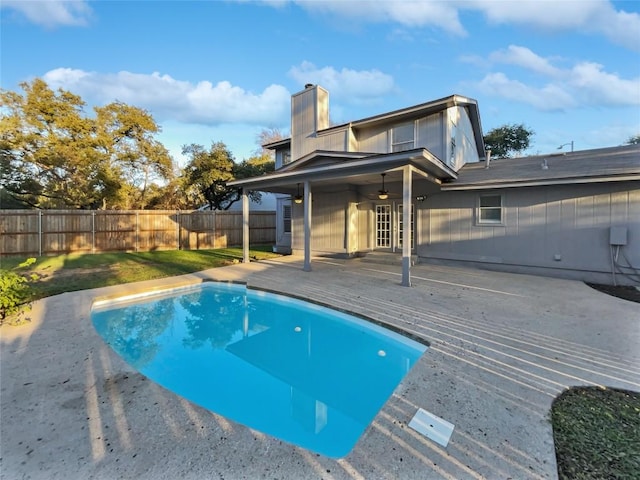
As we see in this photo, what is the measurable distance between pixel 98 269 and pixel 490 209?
12.8 metres

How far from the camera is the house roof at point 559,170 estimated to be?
7539 millimetres

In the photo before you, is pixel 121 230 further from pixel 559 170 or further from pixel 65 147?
pixel 559 170

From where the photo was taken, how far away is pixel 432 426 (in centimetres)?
244

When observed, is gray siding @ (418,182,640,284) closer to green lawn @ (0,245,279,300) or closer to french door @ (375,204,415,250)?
french door @ (375,204,415,250)

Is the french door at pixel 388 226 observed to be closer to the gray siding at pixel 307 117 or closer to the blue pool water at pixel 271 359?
the gray siding at pixel 307 117

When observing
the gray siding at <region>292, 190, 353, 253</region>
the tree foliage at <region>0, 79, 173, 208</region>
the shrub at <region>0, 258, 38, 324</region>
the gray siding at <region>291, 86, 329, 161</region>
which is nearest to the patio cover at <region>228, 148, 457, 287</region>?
the gray siding at <region>292, 190, 353, 253</region>

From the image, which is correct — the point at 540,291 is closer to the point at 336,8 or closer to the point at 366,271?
the point at 366,271

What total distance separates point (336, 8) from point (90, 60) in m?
9.91

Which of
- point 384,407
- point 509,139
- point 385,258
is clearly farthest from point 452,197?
point 509,139

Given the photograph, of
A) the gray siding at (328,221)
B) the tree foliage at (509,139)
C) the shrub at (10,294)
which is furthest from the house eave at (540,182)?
the tree foliage at (509,139)

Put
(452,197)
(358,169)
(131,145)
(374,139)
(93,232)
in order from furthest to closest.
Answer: (131,145) → (93,232) → (374,139) → (452,197) → (358,169)

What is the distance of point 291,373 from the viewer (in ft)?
13.2

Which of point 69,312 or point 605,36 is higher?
point 605,36

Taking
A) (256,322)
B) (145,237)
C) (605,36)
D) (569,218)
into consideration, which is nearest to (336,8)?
(605,36)
